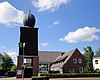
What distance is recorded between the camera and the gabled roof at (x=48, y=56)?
84.6 metres

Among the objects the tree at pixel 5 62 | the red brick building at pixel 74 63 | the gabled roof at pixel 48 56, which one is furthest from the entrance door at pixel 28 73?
the tree at pixel 5 62

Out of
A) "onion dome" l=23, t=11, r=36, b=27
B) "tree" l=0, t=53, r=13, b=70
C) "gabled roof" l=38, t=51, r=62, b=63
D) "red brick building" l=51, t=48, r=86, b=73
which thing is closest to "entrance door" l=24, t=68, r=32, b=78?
"onion dome" l=23, t=11, r=36, b=27

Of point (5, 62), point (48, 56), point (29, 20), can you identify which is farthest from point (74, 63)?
point (5, 62)

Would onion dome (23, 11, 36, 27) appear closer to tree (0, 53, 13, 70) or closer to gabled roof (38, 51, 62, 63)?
gabled roof (38, 51, 62, 63)

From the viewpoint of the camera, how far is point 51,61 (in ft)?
277

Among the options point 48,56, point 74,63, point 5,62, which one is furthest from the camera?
point 5,62

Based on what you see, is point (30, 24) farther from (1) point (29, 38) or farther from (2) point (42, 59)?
(2) point (42, 59)

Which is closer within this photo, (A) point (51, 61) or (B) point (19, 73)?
(B) point (19, 73)

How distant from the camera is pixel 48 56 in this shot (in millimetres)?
86375

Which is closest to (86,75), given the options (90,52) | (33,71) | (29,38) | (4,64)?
(33,71)

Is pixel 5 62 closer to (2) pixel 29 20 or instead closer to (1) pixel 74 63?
(1) pixel 74 63

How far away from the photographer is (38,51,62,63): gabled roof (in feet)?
277

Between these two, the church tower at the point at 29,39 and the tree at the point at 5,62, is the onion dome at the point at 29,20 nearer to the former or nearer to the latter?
the church tower at the point at 29,39

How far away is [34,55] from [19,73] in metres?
6.63
